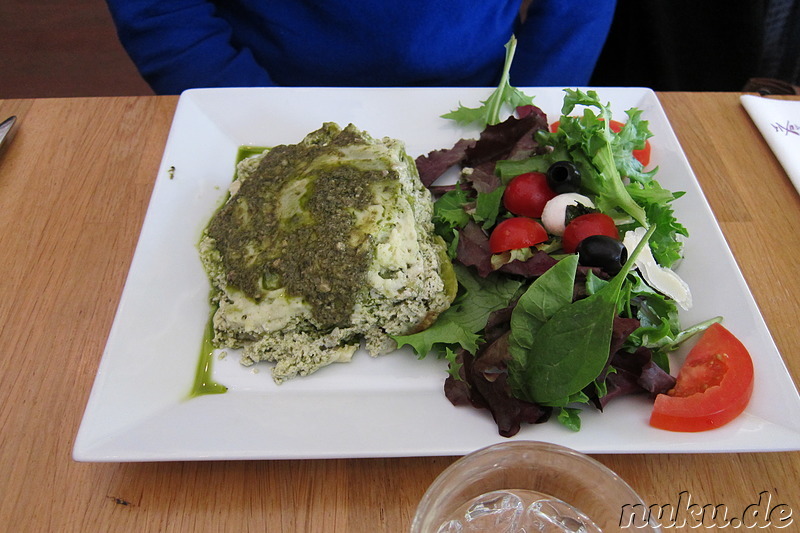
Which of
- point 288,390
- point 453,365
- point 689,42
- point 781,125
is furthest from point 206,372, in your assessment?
point 689,42

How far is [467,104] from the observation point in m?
2.18

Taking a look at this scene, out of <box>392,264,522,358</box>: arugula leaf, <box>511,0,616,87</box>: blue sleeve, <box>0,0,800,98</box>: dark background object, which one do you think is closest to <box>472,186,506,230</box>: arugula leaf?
<box>392,264,522,358</box>: arugula leaf

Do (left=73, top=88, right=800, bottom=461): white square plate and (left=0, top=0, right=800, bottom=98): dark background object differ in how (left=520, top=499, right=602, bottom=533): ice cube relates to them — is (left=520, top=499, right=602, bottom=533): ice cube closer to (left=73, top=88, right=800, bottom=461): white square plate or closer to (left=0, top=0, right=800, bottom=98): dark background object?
(left=73, top=88, right=800, bottom=461): white square plate

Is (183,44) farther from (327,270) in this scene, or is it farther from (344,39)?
(327,270)

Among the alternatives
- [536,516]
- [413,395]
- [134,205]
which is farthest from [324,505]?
[134,205]

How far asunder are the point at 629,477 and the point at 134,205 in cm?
171

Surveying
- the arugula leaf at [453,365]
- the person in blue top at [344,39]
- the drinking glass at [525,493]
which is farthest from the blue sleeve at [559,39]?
the drinking glass at [525,493]

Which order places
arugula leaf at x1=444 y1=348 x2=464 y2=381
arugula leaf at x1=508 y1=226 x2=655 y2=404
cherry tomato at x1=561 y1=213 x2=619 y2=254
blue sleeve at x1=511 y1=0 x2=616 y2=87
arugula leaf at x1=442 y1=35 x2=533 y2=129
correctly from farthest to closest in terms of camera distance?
blue sleeve at x1=511 y1=0 x2=616 y2=87
arugula leaf at x1=442 y1=35 x2=533 y2=129
cherry tomato at x1=561 y1=213 x2=619 y2=254
arugula leaf at x1=444 y1=348 x2=464 y2=381
arugula leaf at x1=508 y1=226 x2=655 y2=404

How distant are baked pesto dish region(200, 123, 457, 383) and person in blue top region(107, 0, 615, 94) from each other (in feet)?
2.49

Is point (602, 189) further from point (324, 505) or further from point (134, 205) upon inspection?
point (134, 205)

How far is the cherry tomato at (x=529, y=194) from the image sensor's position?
178 centimetres

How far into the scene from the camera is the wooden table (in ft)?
4.39

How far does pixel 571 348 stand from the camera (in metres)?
1.34

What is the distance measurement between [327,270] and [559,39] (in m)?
1.63
